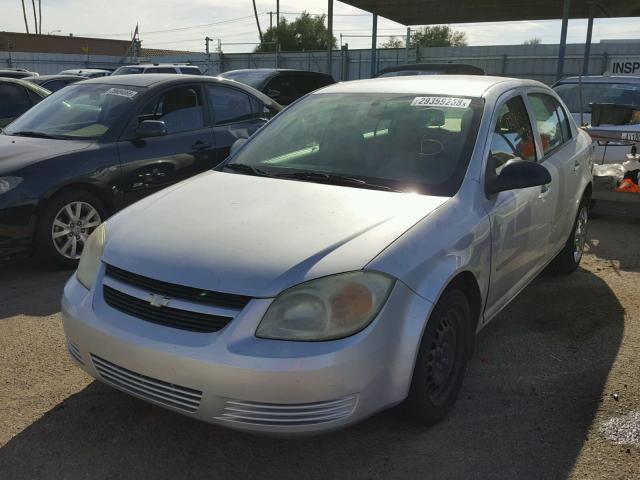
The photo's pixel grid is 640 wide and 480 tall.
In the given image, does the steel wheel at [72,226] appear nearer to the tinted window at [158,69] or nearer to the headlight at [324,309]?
the headlight at [324,309]

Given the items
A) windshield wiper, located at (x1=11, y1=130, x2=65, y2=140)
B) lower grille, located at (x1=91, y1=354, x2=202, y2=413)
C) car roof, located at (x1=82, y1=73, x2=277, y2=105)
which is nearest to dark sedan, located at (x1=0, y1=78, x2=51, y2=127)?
car roof, located at (x1=82, y1=73, x2=277, y2=105)

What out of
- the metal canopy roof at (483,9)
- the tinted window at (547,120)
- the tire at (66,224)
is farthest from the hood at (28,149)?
the metal canopy roof at (483,9)

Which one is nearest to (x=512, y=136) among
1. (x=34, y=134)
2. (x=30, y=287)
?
(x=30, y=287)

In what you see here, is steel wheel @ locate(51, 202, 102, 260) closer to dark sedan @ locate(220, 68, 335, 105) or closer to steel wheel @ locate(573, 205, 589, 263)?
steel wheel @ locate(573, 205, 589, 263)

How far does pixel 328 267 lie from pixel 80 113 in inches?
170

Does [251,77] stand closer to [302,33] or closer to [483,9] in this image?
[483,9]

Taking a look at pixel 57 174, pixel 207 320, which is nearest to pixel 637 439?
pixel 207 320

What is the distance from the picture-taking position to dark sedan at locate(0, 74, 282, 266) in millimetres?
4816

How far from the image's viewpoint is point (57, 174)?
491cm

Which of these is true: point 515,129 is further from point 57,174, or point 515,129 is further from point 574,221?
point 57,174

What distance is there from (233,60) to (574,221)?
84.6ft

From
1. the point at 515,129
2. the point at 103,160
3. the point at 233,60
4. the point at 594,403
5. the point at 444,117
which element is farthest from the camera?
the point at 233,60

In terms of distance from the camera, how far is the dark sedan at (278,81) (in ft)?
35.7

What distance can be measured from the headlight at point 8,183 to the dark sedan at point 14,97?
4.19 metres
